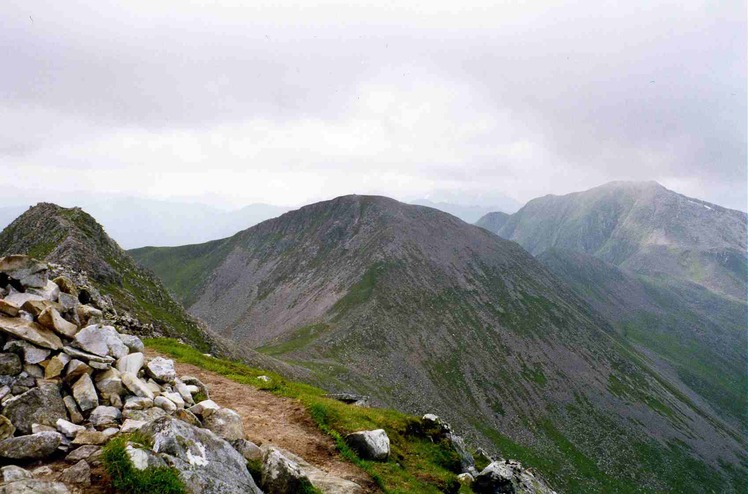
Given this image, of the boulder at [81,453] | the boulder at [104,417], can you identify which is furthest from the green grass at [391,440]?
the boulder at [81,453]

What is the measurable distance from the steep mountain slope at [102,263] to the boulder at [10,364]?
33590 millimetres

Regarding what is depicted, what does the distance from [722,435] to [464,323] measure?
110 m

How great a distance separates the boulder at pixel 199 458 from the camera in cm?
952

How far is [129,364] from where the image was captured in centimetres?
1447

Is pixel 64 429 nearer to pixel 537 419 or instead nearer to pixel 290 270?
pixel 537 419

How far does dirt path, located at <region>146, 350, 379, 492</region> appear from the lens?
584 inches

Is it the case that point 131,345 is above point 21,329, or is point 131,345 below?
below

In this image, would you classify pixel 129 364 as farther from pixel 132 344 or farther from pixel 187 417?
pixel 187 417

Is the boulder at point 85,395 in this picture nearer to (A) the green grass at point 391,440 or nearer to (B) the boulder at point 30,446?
(B) the boulder at point 30,446

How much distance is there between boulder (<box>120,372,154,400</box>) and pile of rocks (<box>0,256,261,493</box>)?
0.11 feet

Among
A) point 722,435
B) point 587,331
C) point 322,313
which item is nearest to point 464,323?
point 322,313

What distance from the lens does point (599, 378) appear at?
5886 inches

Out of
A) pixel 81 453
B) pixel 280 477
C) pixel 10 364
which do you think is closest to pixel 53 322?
pixel 10 364

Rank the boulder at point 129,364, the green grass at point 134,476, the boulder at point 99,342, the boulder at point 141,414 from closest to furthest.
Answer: the green grass at point 134,476
the boulder at point 141,414
the boulder at point 99,342
the boulder at point 129,364
